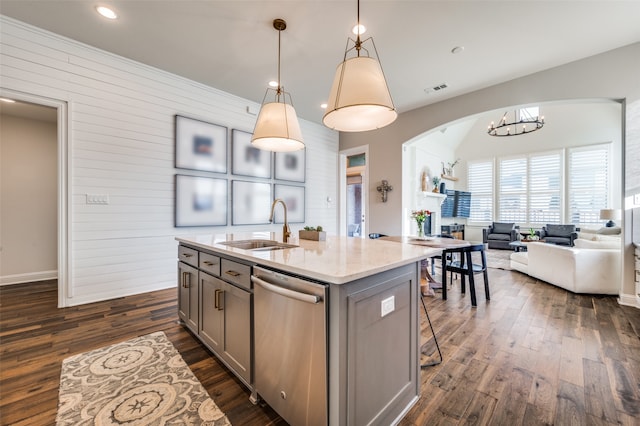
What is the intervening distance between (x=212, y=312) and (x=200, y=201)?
2.47m

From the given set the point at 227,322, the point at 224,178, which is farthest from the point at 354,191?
the point at 227,322

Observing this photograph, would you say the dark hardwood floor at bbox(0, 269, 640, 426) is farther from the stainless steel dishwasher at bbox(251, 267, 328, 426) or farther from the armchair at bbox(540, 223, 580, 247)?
the armchair at bbox(540, 223, 580, 247)

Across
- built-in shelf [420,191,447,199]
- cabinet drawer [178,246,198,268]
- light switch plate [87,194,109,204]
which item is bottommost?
cabinet drawer [178,246,198,268]

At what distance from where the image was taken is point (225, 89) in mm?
4254

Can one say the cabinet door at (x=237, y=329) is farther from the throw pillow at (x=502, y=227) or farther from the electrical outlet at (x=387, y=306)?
the throw pillow at (x=502, y=227)

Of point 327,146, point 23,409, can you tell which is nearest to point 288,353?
point 23,409

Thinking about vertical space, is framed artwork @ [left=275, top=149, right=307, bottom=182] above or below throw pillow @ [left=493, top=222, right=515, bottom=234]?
above

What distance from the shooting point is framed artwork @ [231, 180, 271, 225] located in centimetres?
443

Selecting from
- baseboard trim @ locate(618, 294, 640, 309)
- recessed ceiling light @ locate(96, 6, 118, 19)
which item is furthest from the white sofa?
recessed ceiling light @ locate(96, 6, 118, 19)

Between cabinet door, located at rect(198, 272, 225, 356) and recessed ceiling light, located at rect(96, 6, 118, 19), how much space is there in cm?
278

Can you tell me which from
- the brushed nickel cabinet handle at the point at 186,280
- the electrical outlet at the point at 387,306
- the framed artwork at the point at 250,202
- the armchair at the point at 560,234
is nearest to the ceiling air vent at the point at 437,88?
the framed artwork at the point at 250,202

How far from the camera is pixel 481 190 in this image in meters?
9.20

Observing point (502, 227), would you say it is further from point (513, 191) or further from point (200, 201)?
point (200, 201)

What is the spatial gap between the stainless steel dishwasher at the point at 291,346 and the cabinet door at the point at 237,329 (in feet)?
0.33
